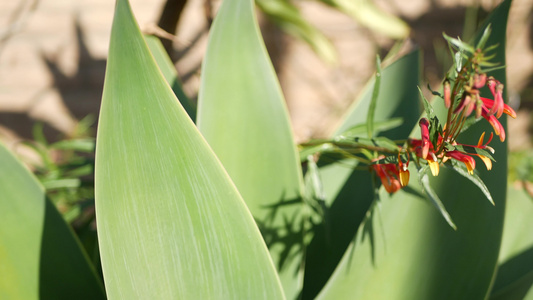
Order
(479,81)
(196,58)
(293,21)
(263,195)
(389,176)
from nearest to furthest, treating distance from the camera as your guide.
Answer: (479,81), (389,176), (263,195), (293,21), (196,58)

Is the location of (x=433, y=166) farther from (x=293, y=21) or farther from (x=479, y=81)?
(x=293, y=21)

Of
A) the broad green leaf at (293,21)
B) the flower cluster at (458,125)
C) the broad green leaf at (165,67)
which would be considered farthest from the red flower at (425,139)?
the broad green leaf at (293,21)

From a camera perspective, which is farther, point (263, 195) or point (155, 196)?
point (263, 195)

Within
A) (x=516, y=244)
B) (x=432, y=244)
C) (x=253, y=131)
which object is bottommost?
(x=516, y=244)

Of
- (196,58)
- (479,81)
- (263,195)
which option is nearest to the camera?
(479,81)

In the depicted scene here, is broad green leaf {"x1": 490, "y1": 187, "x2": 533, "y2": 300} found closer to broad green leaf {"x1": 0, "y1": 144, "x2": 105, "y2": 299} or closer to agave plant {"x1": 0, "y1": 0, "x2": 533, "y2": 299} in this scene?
agave plant {"x1": 0, "y1": 0, "x2": 533, "y2": 299}

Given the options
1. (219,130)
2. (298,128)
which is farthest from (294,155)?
(298,128)

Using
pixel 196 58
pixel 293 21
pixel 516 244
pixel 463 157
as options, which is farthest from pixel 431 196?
pixel 196 58
